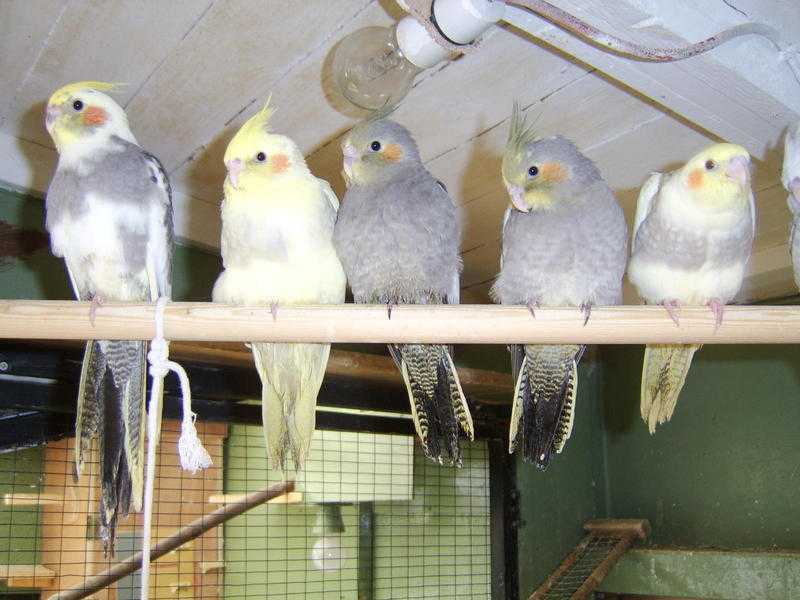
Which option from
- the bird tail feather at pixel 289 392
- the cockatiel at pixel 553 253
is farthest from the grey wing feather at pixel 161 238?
the cockatiel at pixel 553 253

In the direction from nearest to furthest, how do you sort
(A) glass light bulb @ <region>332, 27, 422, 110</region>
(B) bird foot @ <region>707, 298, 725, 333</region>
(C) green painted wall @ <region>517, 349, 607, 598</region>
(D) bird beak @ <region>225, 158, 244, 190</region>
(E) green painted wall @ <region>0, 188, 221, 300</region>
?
(B) bird foot @ <region>707, 298, 725, 333</region> → (A) glass light bulb @ <region>332, 27, 422, 110</region> → (D) bird beak @ <region>225, 158, 244, 190</region> → (E) green painted wall @ <region>0, 188, 221, 300</region> → (C) green painted wall @ <region>517, 349, 607, 598</region>

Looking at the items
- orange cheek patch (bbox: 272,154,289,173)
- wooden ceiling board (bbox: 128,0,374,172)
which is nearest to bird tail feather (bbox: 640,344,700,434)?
orange cheek patch (bbox: 272,154,289,173)

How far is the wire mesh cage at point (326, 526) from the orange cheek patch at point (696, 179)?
210 centimetres

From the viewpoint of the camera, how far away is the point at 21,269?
2.98 meters

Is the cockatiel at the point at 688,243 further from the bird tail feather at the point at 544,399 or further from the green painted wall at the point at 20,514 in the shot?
the green painted wall at the point at 20,514

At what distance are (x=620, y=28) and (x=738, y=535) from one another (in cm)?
284

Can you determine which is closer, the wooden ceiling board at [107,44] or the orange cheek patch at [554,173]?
the wooden ceiling board at [107,44]

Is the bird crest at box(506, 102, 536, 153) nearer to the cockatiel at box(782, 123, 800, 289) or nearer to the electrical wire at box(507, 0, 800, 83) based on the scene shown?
the electrical wire at box(507, 0, 800, 83)

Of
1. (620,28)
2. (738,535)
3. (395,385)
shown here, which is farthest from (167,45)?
Answer: (738,535)

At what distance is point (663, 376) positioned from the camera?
7.07 ft

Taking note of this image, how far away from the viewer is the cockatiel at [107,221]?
1992 mm

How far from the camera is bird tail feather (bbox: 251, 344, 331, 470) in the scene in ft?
6.52

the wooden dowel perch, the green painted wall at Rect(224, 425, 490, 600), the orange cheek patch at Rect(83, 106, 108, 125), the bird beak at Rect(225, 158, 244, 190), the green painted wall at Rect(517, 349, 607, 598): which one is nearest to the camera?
the bird beak at Rect(225, 158, 244, 190)

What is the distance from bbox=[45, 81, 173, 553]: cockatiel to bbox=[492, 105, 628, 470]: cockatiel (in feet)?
3.50
